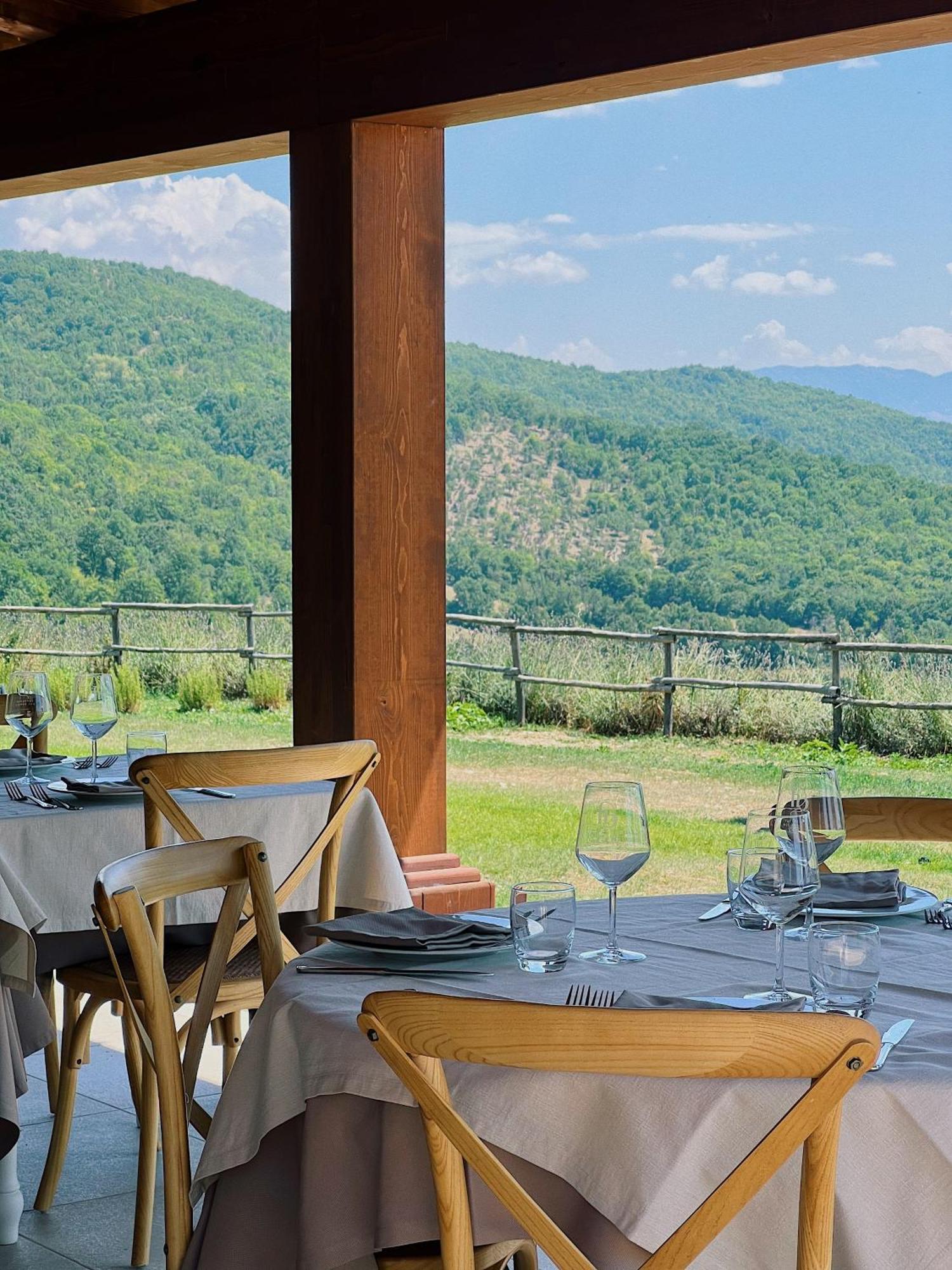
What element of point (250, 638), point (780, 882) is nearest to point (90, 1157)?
point (780, 882)

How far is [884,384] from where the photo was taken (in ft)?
63.7

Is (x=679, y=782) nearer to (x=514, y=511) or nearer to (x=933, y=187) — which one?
(x=514, y=511)

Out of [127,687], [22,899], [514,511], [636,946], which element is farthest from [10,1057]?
[514,511]

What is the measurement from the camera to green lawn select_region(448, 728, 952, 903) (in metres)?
7.90

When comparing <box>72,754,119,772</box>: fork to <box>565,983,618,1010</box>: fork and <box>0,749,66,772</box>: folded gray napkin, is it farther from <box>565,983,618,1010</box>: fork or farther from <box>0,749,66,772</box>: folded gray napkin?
<box>565,983,618,1010</box>: fork

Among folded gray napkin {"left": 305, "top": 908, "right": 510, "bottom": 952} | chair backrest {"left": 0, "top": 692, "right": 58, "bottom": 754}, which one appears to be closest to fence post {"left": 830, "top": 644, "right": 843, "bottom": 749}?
chair backrest {"left": 0, "top": 692, "right": 58, "bottom": 754}

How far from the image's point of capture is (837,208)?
20078 millimetres

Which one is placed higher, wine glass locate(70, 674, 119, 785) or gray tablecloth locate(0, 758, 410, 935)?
wine glass locate(70, 674, 119, 785)

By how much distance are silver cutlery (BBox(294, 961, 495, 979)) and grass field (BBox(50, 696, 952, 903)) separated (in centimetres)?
539

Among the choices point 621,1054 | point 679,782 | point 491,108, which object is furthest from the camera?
point 679,782

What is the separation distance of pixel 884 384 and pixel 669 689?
9.96 metres

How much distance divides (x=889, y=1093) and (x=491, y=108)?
334cm

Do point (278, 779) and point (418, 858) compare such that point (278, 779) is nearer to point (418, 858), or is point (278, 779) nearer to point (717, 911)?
point (717, 911)

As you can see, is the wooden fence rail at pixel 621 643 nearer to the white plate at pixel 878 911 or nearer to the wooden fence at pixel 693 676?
the wooden fence at pixel 693 676
